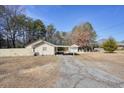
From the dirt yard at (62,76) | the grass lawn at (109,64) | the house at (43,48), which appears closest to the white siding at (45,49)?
the house at (43,48)

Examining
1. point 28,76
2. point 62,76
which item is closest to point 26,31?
point 28,76

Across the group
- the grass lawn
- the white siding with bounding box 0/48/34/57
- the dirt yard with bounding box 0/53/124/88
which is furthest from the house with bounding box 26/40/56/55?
the dirt yard with bounding box 0/53/124/88

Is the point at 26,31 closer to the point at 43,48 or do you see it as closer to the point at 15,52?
the point at 43,48

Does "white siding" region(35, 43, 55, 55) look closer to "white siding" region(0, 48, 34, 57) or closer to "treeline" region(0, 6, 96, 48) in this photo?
"white siding" region(0, 48, 34, 57)

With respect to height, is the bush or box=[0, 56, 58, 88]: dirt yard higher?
the bush

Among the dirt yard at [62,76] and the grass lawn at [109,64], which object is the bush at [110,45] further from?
the dirt yard at [62,76]

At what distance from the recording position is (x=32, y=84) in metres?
5.07

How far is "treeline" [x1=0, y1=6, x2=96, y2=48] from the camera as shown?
2429cm

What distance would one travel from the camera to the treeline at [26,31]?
79.7 ft

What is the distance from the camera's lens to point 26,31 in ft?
97.1

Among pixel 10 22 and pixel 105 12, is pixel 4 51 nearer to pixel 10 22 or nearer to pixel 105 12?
pixel 10 22

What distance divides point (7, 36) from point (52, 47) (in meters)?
9.10
